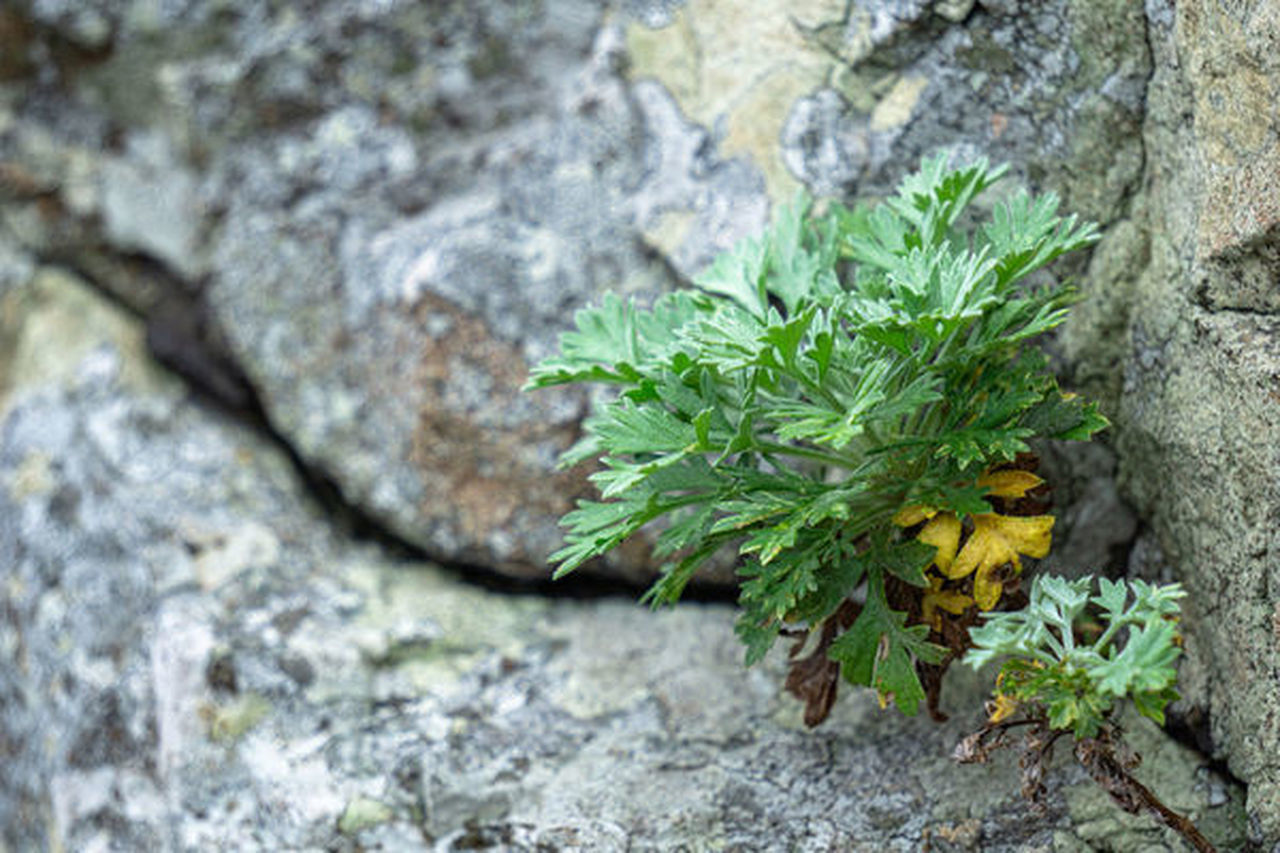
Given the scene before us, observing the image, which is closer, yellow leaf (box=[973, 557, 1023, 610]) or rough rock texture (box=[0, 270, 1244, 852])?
yellow leaf (box=[973, 557, 1023, 610])

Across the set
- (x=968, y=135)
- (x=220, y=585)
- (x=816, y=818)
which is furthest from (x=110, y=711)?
(x=968, y=135)

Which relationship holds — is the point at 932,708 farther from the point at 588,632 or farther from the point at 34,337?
the point at 34,337

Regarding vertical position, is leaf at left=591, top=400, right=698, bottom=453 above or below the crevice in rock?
above

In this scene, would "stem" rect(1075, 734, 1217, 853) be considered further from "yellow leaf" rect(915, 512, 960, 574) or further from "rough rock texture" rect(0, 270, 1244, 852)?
"yellow leaf" rect(915, 512, 960, 574)

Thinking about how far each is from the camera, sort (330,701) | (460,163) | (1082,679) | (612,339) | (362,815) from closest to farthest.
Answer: (1082,679)
(612,339)
(362,815)
(330,701)
(460,163)

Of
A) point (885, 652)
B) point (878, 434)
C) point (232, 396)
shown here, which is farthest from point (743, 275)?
point (232, 396)

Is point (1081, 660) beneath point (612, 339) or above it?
beneath

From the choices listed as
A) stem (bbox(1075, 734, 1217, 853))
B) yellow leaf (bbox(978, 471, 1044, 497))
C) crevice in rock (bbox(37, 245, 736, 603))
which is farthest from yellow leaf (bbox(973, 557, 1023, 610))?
crevice in rock (bbox(37, 245, 736, 603))

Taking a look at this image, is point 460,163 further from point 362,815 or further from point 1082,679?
point 1082,679
